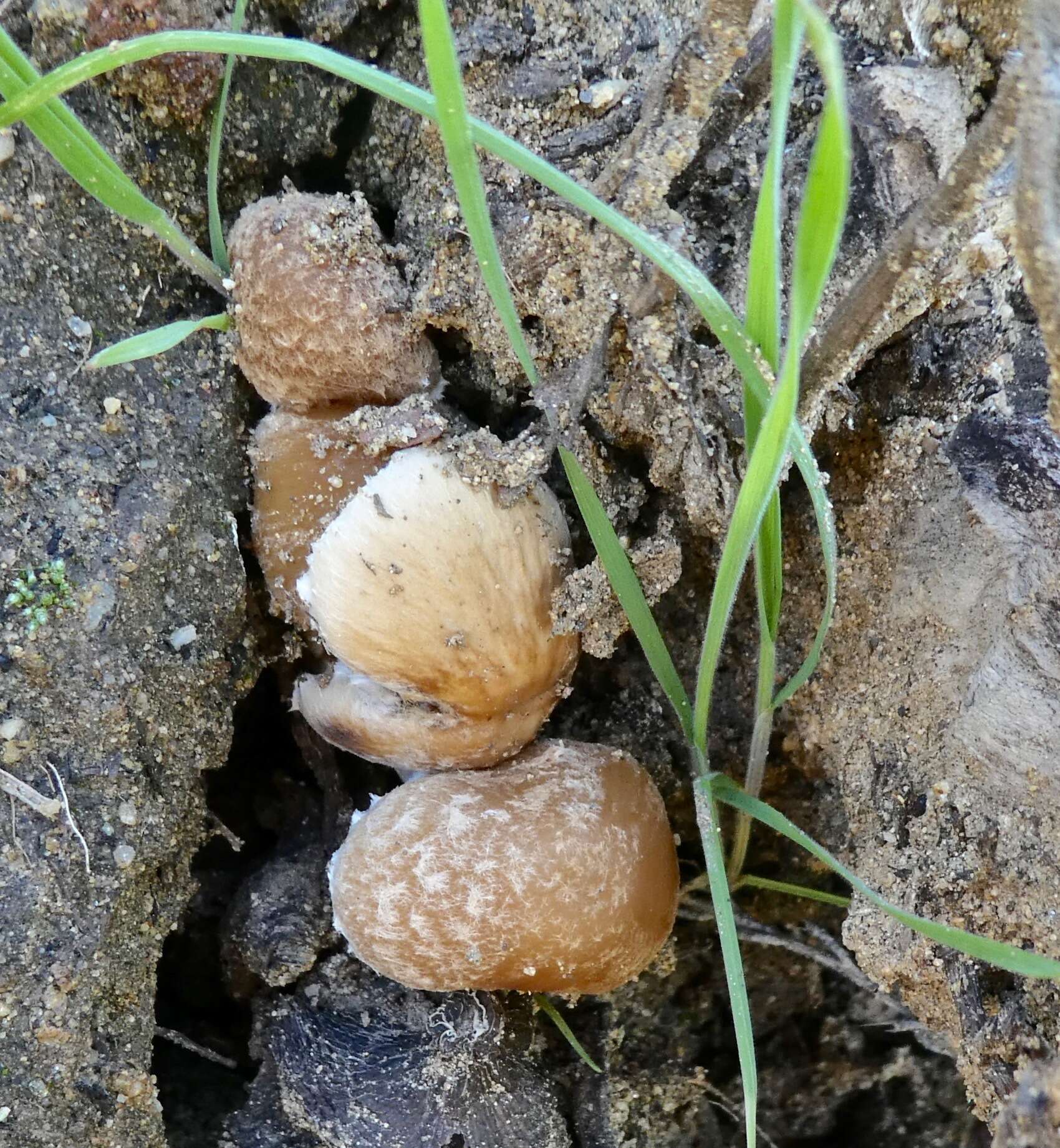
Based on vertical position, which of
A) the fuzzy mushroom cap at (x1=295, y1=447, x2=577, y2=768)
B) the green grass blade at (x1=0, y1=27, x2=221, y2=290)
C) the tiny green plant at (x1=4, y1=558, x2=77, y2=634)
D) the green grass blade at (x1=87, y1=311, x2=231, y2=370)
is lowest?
the fuzzy mushroom cap at (x1=295, y1=447, x2=577, y2=768)

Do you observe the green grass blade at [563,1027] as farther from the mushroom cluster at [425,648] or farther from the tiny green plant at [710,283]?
the tiny green plant at [710,283]

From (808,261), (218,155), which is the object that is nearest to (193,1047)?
(218,155)

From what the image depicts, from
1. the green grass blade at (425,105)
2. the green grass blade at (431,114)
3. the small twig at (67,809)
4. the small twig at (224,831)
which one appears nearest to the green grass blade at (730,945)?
the green grass blade at (431,114)

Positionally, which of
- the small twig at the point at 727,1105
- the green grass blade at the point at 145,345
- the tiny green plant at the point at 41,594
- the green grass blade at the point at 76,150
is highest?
the green grass blade at the point at 76,150

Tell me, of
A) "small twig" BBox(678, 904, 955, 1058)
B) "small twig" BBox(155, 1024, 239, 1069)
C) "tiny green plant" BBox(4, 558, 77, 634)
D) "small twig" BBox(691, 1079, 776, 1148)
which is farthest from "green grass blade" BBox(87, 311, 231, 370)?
"small twig" BBox(691, 1079, 776, 1148)

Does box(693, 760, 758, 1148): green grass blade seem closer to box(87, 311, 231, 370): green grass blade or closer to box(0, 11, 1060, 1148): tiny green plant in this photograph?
box(0, 11, 1060, 1148): tiny green plant

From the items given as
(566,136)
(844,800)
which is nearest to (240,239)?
(566,136)
